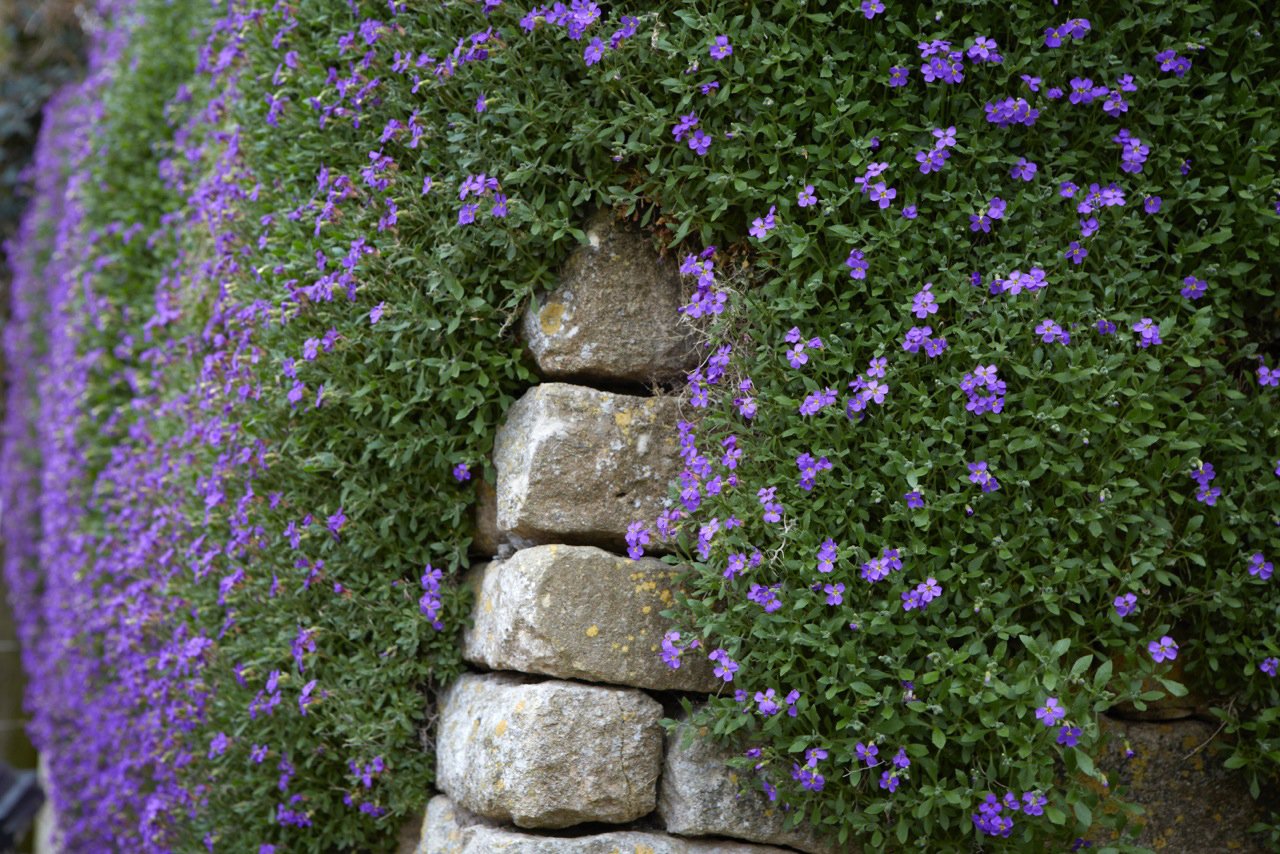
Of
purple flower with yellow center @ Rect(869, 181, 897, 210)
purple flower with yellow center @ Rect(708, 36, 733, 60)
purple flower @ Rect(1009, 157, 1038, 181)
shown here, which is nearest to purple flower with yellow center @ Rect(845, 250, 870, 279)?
purple flower with yellow center @ Rect(869, 181, 897, 210)

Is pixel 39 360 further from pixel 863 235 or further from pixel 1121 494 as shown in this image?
pixel 1121 494

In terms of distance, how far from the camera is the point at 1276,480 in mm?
2371

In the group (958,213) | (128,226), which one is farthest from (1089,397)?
(128,226)

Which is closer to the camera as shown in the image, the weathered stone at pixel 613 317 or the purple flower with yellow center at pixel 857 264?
the purple flower with yellow center at pixel 857 264

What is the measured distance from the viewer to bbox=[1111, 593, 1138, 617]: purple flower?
2.22m

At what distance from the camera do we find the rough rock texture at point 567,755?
2.32 m

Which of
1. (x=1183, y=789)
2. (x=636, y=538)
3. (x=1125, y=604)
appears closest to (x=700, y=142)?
(x=636, y=538)

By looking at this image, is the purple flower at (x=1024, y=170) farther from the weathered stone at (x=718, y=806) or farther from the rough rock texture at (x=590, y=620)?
the weathered stone at (x=718, y=806)

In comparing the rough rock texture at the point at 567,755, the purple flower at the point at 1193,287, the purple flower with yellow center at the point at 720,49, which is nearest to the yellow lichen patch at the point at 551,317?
the purple flower with yellow center at the point at 720,49

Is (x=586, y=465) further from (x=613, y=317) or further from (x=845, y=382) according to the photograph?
(x=845, y=382)

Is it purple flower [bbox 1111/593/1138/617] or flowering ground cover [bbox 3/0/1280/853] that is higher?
flowering ground cover [bbox 3/0/1280/853]

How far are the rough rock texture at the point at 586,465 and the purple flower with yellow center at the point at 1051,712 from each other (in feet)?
2.87

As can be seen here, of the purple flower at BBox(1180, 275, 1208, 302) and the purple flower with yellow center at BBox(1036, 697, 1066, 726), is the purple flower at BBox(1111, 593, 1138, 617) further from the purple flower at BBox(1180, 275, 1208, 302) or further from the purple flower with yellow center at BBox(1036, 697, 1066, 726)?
the purple flower at BBox(1180, 275, 1208, 302)

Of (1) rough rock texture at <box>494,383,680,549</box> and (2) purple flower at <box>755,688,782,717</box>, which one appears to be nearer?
(2) purple flower at <box>755,688,782,717</box>
